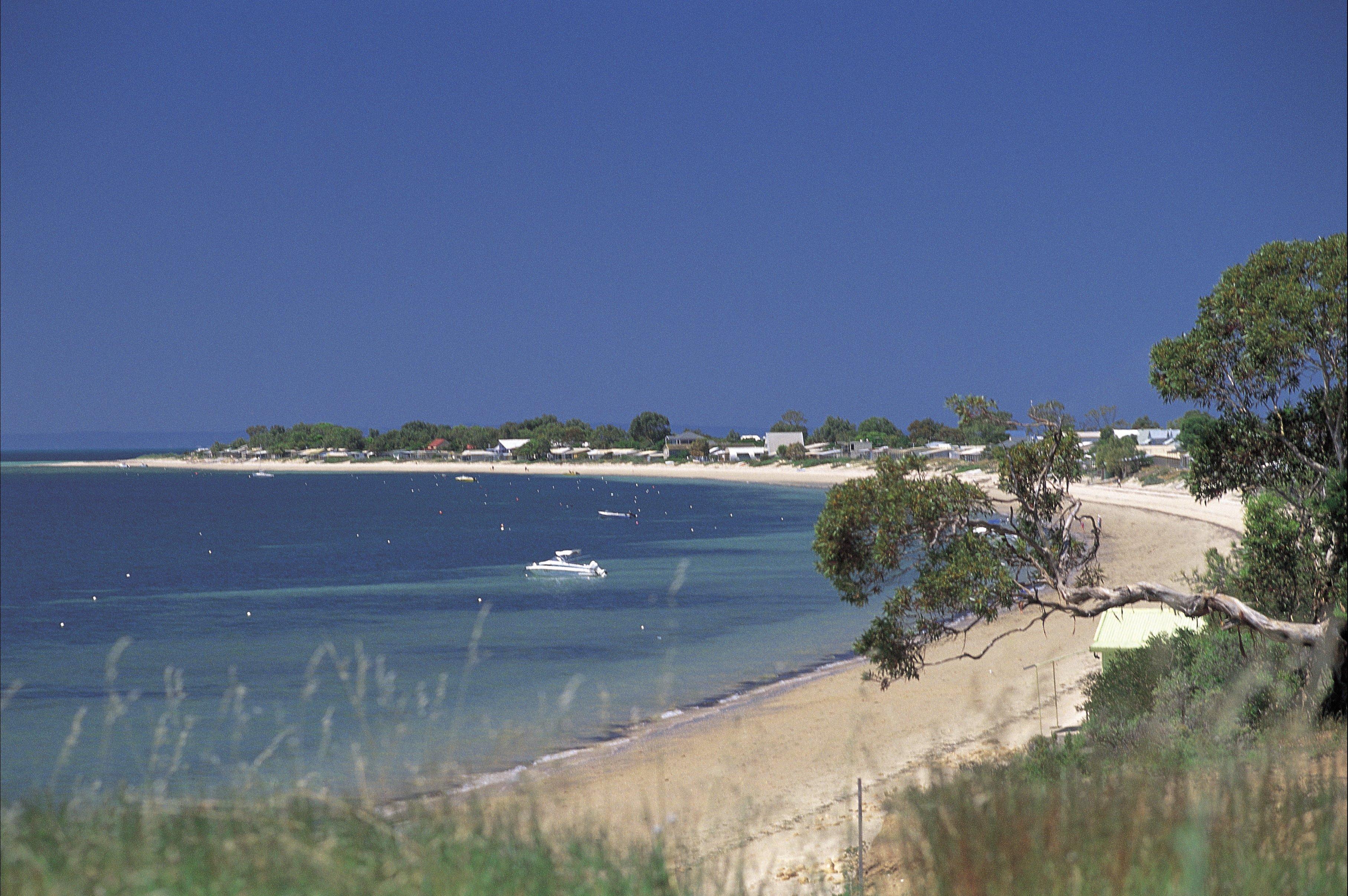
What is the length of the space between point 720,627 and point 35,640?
22702 millimetres

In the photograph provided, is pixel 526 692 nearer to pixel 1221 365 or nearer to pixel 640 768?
pixel 640 768

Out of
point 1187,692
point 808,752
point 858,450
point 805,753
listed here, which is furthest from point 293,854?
point 858,450

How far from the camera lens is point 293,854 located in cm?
379

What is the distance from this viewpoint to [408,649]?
31391 millimetres

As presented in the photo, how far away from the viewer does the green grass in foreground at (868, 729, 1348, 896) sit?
12.1 feet

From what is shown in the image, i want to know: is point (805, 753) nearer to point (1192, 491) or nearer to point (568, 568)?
point (1192, 491)

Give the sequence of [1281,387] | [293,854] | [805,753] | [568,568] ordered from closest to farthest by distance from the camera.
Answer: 1. [293,854]
2. [1281,387]
3. [805,753]
4. [568,568]

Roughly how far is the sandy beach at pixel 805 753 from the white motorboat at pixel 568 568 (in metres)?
21.9

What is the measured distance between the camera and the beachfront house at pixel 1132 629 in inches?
637

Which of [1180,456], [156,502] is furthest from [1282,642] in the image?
[156,502]

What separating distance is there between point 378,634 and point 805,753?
20097 mm

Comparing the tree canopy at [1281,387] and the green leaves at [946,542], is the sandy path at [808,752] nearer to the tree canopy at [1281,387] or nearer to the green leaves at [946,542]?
the green leaves at [946,542]

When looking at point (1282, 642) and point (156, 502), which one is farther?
point (156, 502)

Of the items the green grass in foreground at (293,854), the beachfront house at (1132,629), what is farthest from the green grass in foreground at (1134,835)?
the beachfront house at (1132,629)
